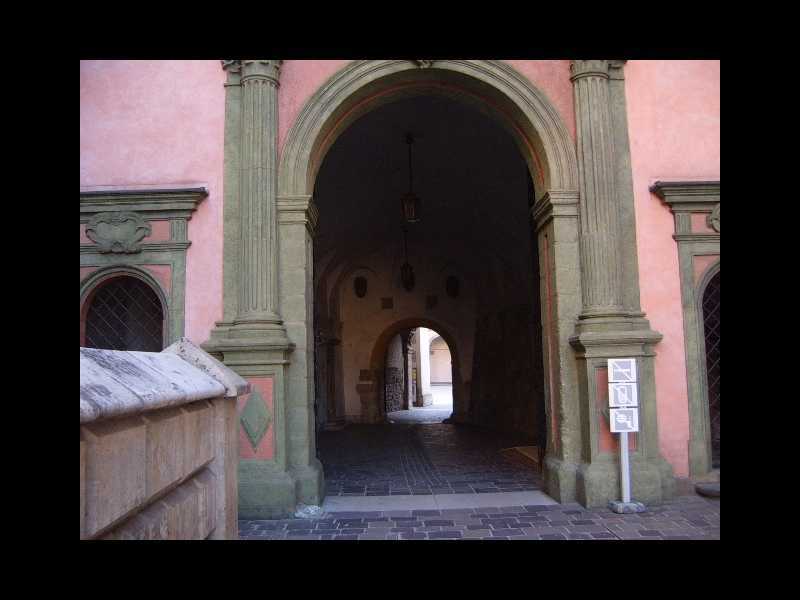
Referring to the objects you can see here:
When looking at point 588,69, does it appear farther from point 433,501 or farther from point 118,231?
point 118,231

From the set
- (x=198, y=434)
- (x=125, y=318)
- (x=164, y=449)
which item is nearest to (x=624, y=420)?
(x=198, y=434)

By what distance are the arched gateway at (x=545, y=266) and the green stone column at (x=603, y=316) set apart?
1cm

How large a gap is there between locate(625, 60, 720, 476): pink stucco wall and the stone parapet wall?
5.10m

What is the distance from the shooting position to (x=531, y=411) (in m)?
12.8

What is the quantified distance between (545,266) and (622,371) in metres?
1.58

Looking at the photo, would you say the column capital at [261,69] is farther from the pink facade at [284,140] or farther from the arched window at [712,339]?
the arched window at [712,339]

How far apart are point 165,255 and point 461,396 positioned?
11987 mm

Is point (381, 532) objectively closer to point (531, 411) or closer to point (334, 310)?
point (531, 411)

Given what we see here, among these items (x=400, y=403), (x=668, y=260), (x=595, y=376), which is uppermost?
(x=668, y=260)

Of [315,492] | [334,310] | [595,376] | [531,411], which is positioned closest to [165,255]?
[315,492]

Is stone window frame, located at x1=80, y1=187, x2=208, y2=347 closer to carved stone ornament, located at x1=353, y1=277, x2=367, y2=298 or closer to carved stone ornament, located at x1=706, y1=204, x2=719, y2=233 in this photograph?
carved stone ornament, located at x1=706, y1=204, x2=719, y2=233

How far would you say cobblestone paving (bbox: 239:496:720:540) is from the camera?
5.18 metres

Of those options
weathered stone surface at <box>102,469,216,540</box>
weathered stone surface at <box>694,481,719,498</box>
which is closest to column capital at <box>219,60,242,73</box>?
weathered stone surface at <box>102,469,216,540</box>

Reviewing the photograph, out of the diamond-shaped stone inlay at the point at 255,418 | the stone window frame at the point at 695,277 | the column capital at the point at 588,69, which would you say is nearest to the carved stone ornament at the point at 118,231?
the diamond-shaped stone inlay at the point at 255,418
